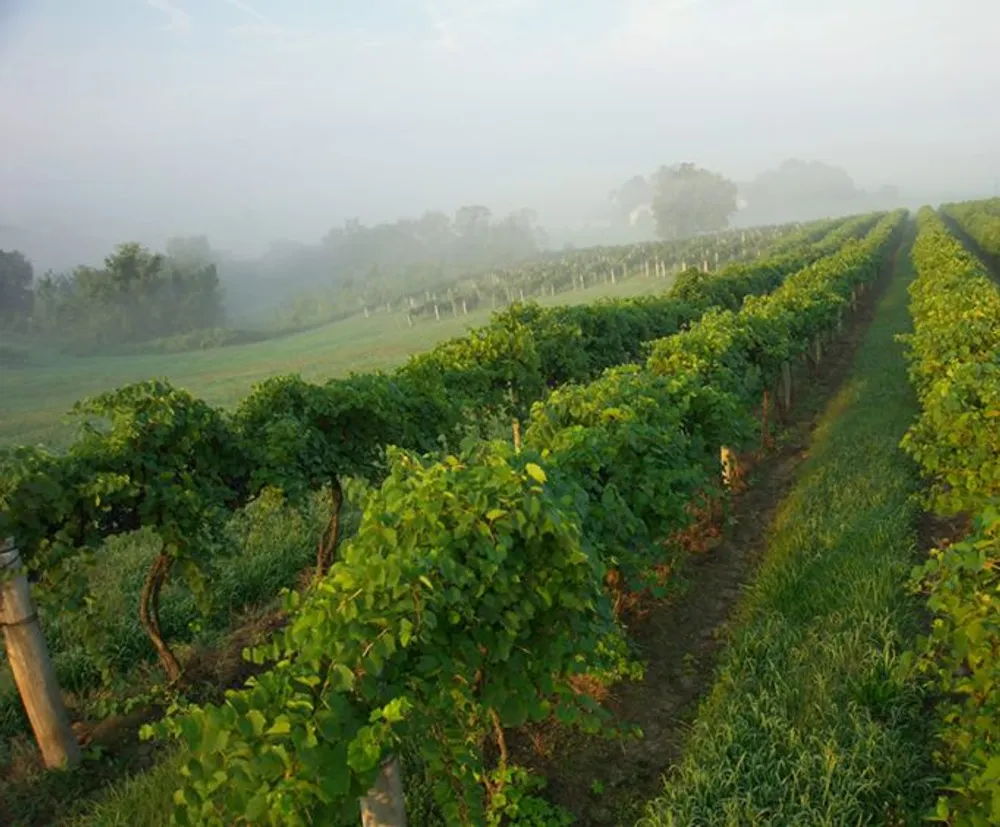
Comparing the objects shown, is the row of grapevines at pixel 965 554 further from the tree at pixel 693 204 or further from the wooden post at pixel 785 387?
the tree at pixel 693 204

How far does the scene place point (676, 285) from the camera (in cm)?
2483

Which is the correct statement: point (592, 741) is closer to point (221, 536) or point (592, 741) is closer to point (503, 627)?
point (503, 627)

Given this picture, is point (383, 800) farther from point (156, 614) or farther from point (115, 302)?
point (115, 302)

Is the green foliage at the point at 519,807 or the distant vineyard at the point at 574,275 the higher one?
the distant vineyard at the point at 574,275

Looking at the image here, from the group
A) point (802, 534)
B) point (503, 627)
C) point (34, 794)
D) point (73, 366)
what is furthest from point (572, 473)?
point (73, 366)

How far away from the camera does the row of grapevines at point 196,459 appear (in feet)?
20.1

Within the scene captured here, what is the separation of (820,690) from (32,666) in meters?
7.53

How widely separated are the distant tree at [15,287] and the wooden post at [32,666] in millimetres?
92252

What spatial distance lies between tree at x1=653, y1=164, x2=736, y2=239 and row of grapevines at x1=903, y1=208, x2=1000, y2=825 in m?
162

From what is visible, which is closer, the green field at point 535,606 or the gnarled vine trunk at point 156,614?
the green field at point 535,606

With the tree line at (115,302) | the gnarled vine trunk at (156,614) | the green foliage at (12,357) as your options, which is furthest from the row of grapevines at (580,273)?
the gnarled vine trunk at (156,614)

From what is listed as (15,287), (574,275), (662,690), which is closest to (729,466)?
(662,690)

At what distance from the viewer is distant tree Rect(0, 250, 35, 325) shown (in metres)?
81.1

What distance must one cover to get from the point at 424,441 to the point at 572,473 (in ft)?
12.4
